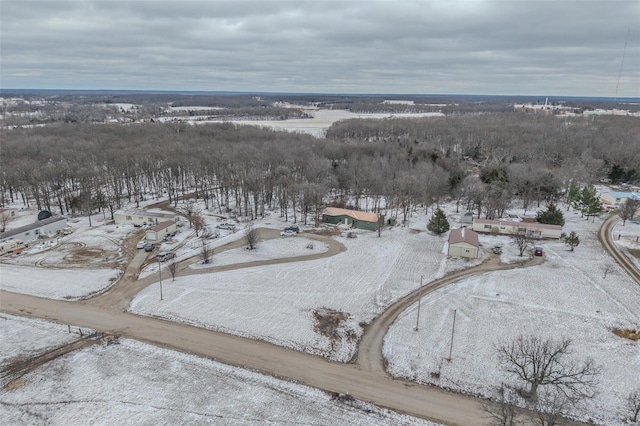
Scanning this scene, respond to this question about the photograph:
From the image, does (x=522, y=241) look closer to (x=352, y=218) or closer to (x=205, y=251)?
(x=352, y=218)

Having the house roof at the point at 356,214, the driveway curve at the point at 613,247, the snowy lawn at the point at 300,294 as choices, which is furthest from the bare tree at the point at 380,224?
the driveway curve at the point at 613,247

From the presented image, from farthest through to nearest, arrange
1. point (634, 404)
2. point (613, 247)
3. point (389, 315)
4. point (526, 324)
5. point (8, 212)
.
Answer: point (8, 212)
point (613, 247)
point (389, 315)
point (526, 324)
point (634, 404)

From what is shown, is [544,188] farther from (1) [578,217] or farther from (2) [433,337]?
(2) [433,337]

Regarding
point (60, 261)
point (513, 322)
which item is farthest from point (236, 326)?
point (60, 261)

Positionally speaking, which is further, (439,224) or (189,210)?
(189,210)

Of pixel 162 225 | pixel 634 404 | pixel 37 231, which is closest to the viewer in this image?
pixel 634 404

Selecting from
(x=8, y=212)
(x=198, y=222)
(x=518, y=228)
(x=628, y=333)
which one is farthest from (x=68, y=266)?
(x=518, y=228)

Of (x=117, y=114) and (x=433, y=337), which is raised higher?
(x=117, y=114)

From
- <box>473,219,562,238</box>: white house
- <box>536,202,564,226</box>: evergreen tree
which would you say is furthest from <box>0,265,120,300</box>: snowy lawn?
<box>536,202,564,226</box>: evergreen tree

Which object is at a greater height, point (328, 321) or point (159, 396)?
point (328, 321)
